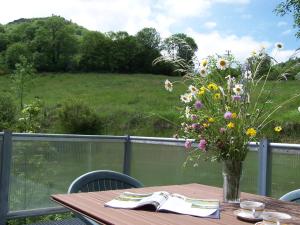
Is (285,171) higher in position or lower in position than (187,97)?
lower

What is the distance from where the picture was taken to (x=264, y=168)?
133 inches

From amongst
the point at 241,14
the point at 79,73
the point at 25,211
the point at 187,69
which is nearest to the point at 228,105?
the point at 187,69

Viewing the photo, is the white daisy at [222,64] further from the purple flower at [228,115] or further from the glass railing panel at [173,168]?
the glass railing panel at [173,168]

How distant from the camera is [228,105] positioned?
84.3 inches

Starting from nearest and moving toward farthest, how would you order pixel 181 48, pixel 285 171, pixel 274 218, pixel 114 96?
pixel 274 218, pixel 181 48, pixel 285 171, pixel 114 96

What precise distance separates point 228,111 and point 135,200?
2.00 feet

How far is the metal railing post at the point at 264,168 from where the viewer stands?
3.35 metres

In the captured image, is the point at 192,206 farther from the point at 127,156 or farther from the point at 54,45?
the point at 54,45

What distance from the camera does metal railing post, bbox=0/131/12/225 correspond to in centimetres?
354

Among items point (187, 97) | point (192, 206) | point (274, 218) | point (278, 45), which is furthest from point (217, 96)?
point (274, 218)

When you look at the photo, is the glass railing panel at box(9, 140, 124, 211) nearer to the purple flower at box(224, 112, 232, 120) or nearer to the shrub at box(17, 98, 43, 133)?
the purple flower at box(224, 112, 232, 120)

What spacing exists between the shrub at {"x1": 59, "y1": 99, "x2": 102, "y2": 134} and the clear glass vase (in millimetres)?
29061

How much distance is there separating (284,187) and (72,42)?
56.3m

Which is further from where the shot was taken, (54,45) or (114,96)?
(54,45)
